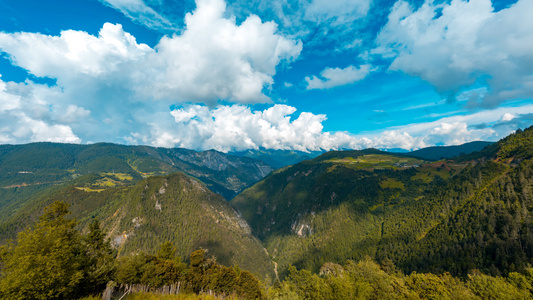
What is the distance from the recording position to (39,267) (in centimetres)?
2050

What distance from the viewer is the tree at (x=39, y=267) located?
19703mm

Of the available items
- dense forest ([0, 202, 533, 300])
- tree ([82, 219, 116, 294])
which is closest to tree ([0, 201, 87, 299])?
dense forest ([0, 202, 533, 300])

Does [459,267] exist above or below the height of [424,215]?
below

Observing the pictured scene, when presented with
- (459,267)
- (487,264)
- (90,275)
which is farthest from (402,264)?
(90,275)

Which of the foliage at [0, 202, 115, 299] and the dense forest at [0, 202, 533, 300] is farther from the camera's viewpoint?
the dense forest at [0, 202, 533, 300]

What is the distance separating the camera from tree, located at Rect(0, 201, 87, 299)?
64.6 ft

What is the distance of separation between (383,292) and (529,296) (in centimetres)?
3440

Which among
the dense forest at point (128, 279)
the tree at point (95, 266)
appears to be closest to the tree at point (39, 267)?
the dense forest at point (128, 279)

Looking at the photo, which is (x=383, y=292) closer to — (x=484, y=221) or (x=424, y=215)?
(x=484, y=221)

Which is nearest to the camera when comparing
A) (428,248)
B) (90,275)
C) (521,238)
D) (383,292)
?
(90,275)

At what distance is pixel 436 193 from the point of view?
19812 cm

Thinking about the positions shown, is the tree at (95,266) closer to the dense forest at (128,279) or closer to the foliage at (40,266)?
the dense forest at (128,279)

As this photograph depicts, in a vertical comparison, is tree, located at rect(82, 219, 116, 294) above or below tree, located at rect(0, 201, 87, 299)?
below

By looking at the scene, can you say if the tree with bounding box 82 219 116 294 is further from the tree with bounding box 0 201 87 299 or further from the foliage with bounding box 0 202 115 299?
the tree with bounding box 0 201 87 299
